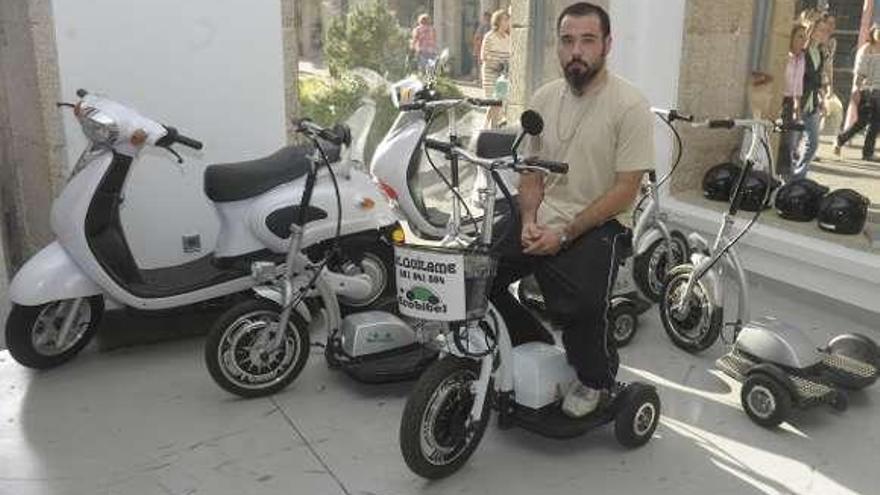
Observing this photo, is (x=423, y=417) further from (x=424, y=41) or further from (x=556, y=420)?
(x=424, y=41)

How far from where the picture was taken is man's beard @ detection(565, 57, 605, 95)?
122 inches

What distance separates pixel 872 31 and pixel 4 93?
8.93m

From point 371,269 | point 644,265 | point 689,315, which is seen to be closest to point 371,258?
point 371,269

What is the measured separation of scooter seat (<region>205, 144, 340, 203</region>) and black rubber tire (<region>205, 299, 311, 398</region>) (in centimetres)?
63

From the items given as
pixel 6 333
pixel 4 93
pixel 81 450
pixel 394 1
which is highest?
pixel 394 1

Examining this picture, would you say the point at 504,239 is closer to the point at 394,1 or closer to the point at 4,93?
the point at 4,93

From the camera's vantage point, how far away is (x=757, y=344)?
3.80 m

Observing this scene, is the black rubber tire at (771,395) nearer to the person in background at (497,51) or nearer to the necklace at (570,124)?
the necklace at (570,124)

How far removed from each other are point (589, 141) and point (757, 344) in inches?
53.4

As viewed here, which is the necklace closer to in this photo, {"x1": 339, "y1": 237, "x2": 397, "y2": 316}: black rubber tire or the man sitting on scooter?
the man sitting on scooter

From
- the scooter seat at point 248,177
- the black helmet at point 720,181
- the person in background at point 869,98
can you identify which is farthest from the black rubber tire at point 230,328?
the person in background at point 869,98

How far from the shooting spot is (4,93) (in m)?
4.83

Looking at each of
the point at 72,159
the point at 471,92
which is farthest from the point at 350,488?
the point at 471,92

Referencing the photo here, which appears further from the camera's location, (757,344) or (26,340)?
(26,340)
